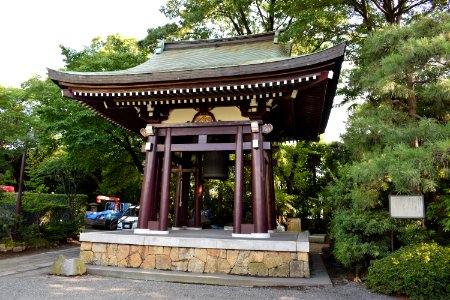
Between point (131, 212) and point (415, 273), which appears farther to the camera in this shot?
point (131, 212)

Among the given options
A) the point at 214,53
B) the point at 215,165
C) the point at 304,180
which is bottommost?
the point at 215,165

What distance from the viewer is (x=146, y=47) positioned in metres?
17.1

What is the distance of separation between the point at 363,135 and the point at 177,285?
499 cm

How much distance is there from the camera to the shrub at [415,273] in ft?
17.3

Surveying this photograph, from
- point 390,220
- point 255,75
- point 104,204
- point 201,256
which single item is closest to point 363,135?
point 390,220

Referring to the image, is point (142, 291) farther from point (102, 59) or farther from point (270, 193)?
point (102, 59)

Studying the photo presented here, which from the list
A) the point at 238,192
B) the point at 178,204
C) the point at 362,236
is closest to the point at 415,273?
the point at 362,236

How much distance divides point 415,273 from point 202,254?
4012mm

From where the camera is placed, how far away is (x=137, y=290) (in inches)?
237

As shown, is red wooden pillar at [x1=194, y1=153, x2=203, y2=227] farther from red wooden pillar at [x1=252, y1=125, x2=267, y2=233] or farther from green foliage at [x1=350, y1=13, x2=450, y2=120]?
green foliage at [x1=350, y1=13, x2=450, y2=120]

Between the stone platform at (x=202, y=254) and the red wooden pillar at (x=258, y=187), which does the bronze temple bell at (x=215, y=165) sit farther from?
the stone platform at (x=202, y=254)

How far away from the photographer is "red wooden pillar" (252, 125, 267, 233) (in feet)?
25.5

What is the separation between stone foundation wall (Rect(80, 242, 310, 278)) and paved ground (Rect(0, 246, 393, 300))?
602 mm

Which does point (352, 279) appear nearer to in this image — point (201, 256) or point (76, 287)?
point (201, 256)
